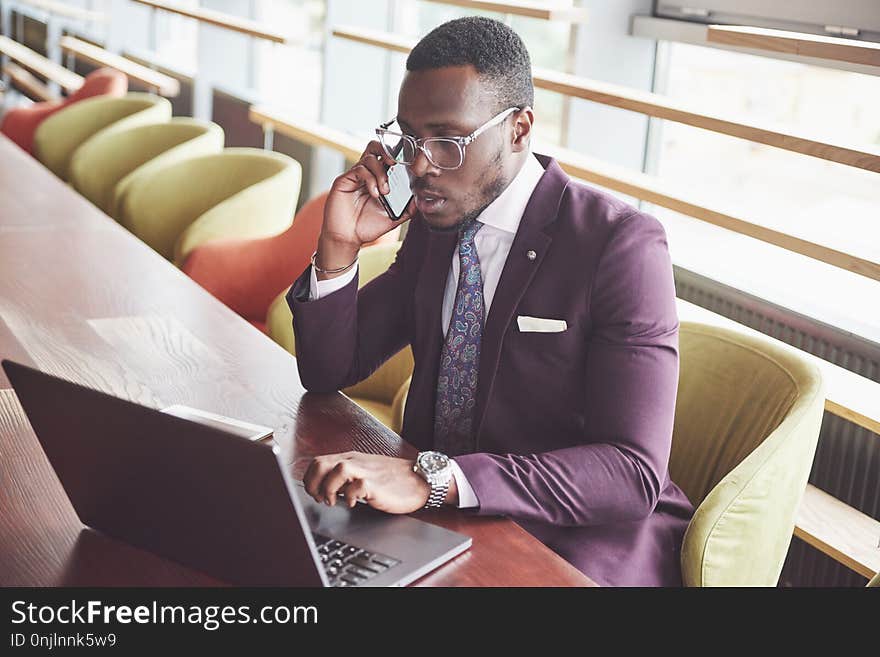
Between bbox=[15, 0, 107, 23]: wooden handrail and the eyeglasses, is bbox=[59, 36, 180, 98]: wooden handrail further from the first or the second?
the eyeglasses

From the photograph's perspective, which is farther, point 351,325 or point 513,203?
point 351,325

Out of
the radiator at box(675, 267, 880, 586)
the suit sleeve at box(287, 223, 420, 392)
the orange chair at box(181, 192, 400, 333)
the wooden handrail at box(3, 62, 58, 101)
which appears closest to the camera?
the suit sleeve at box(287, 223, 420, 392)

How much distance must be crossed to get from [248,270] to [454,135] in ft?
6.30

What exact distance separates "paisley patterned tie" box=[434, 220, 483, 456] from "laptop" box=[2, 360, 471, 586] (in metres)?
0.42

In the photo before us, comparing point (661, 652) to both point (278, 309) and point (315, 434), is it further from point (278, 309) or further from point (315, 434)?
point (278, 309)

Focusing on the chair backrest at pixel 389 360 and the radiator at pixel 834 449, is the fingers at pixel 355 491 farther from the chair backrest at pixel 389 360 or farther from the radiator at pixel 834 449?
the radiator at pixel 834 449

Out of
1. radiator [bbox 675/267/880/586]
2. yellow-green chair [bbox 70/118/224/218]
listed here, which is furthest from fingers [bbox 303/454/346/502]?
yellow-green chair [bbox 70/118/224/218]

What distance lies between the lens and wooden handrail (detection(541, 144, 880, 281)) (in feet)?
7.20

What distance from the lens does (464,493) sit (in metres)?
1.46

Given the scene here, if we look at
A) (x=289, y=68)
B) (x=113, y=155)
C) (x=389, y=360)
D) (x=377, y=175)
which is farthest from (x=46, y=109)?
(x=377, y=175)

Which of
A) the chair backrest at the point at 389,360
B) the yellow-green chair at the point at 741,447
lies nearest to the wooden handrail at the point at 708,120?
the yellow-green chair at the point at 741,447

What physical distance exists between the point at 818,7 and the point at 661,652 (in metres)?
2.18

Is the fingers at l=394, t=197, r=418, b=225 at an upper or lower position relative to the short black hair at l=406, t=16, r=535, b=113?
lower

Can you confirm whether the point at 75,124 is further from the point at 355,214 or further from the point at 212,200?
the point at 355,214
